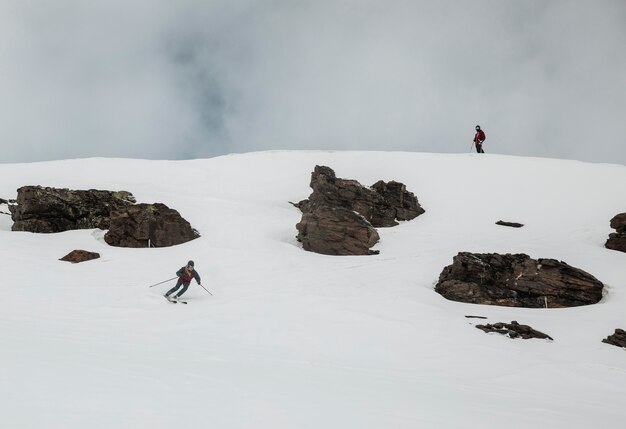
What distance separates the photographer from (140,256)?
18812 mm

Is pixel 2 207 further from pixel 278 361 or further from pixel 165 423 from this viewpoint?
pixel 165 423

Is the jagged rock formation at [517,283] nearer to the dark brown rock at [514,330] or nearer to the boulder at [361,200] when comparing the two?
the dark brown rock at [514,330]

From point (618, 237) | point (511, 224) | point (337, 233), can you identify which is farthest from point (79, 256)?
point (618, 237)

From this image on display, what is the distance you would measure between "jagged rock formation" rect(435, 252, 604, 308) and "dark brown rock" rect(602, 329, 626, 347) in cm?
347

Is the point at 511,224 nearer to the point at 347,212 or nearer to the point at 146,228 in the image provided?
the point at 347,212

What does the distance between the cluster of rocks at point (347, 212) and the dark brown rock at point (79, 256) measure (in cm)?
1002

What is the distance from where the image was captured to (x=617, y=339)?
11828 millimetres

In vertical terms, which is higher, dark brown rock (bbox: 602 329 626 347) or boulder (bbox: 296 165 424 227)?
boulder (bbox: 296 165 424 227)

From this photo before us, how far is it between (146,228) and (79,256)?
11.7 ft

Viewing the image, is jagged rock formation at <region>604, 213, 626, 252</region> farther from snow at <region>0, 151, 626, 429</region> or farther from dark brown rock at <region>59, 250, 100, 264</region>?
dark brown rock at <region>59, 250, 100, 264</region>

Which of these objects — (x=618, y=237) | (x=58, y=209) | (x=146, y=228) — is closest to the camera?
(x=618, y=237)

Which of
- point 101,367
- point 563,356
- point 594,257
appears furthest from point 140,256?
point 594,257

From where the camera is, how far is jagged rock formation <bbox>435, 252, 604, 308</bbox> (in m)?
15.6

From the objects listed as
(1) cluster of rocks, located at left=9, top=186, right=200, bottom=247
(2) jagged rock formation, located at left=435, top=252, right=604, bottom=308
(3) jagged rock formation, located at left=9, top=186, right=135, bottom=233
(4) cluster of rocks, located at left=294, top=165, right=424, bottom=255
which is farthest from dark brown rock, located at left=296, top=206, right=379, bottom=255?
(3) jagged rock formation, located at left=9, top=186, right=135, bottom=233
